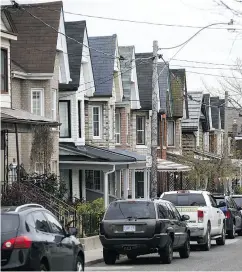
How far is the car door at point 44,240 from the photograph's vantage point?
14656 mm

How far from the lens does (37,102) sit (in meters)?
38.4

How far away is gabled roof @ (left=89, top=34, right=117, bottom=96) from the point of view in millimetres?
45737

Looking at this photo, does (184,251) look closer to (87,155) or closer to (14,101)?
(14,101)

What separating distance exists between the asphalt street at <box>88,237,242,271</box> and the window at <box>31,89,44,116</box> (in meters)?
12.4

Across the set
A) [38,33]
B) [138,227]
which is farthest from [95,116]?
[138,227]

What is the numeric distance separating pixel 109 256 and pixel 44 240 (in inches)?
337

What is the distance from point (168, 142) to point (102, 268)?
3827cm

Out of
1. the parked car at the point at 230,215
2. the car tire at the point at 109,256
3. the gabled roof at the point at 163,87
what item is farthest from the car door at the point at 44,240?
the gabled roof at the point at 163,87

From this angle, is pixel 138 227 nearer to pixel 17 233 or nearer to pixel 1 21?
pixel 17 233

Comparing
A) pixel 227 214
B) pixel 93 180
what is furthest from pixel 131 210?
pixel 93 180

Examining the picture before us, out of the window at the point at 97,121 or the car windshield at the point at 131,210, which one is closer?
the car windshield at the point at 131,210

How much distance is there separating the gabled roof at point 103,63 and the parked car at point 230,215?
11.2m

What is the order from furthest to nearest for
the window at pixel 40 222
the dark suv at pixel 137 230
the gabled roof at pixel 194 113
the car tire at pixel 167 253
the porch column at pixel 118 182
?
the gabled roof at pixel 194 113
the porch column at pixel 118 182
the car tire at pixel 167 253
the dark suv at pixel 137 230
the window at pixel 40 222

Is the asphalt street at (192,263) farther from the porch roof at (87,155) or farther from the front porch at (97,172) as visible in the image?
the front porch at (97,172)
